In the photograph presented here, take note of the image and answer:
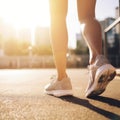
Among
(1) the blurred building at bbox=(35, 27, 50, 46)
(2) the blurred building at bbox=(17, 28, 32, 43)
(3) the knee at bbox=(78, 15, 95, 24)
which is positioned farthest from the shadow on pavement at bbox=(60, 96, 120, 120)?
(2) the blurred building at bbox=(17, 28, 32, 43)

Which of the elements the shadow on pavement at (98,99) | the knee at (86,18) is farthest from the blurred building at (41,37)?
the shadow on pavement at (98,99)

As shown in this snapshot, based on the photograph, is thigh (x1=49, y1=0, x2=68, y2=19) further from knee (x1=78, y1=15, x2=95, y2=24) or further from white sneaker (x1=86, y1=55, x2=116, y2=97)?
white sneaker (x1=86, y1=55, x2=116, y2=97)

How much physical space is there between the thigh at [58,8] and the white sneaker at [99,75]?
415 mm

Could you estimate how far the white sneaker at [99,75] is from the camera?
2.08 meters

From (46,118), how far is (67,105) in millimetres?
399

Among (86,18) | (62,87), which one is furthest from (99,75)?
(86,18)

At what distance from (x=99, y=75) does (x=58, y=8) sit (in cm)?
59

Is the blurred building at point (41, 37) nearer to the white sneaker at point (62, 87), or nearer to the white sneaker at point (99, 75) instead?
the white sneaker at point (62, 87)

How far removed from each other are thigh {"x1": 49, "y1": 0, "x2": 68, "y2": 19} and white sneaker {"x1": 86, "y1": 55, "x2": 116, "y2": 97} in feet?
1.36

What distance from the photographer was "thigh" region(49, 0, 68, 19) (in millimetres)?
2385

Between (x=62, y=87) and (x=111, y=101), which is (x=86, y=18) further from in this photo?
(x=111, y=101)

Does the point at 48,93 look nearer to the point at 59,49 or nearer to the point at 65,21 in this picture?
the point at 59,49

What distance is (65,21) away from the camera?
7.97ft

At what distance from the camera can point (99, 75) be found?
2.09 m
